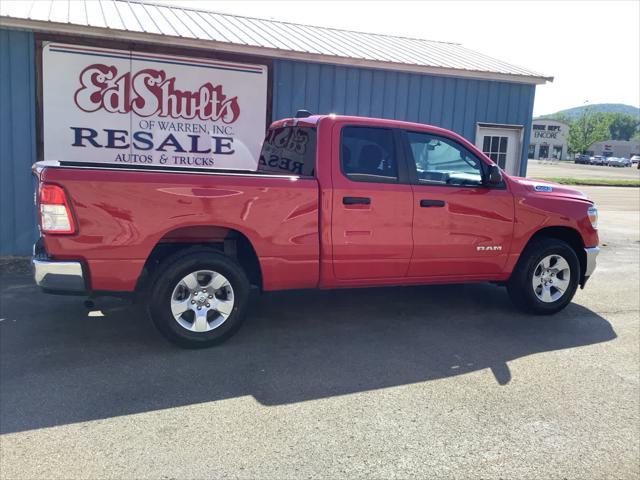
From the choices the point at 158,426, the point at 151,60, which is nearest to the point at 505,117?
the point at 151,60

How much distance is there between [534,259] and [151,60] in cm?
593

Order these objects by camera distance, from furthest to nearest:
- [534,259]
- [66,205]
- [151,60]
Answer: [151,60] < [534,259] < [66,205]

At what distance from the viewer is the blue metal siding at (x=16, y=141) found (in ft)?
26.0

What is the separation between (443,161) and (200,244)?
2.58 meters

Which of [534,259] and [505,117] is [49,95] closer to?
[534,259]

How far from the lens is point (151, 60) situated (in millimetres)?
8484

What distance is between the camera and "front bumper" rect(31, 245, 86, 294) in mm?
4535

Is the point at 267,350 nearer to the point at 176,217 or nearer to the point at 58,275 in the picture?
the point at 176,217

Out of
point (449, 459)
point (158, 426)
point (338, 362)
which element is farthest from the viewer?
point (338, 362)

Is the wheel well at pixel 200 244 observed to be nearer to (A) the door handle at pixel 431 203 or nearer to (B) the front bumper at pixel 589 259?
(A) the door handle at pixel 431 203

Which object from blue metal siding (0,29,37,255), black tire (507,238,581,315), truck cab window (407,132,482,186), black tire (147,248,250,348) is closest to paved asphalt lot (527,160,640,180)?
black tire (507,238,581,315)

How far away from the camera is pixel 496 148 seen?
1127cm

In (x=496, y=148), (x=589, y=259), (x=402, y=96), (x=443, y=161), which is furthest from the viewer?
(x=496, y=148)

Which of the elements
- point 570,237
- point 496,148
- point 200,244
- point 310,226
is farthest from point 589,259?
point 496,148
